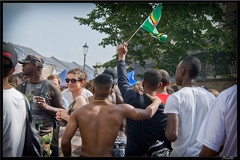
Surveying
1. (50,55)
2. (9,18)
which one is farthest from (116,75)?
(9,18)

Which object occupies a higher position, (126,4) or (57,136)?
(126,4)

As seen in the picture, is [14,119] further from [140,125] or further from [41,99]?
[140,125]

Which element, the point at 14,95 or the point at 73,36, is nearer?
the point at 14,95

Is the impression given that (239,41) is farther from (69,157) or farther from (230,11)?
(69,157)

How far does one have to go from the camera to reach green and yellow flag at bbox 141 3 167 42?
4.07 meters

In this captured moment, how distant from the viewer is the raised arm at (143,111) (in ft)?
12.4

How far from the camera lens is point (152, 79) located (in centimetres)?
394

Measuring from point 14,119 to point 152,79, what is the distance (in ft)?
5.73

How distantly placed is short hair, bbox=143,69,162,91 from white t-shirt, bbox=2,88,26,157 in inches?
60.5

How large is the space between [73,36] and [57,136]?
129 cm

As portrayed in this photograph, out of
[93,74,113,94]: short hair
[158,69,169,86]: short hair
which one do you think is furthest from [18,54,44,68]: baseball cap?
[158,69,169,86]: short hair

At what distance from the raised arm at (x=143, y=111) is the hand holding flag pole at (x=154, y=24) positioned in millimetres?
843

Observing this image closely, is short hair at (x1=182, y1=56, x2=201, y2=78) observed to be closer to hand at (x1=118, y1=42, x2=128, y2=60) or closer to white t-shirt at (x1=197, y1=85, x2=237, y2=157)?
hand at (x1=118, y1=42, x2=128, y2=60)

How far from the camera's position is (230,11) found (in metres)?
4.12
